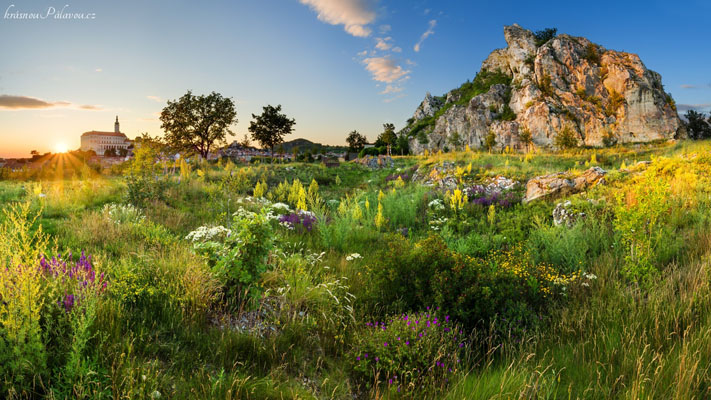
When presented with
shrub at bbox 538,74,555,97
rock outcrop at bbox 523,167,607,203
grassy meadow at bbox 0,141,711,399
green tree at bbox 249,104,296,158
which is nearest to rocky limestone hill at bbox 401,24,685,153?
shrub at bbox 538,74,555,97

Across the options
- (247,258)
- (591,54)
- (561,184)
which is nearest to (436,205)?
(561,184)

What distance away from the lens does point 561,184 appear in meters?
9.24

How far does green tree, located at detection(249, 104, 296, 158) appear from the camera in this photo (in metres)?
39.9

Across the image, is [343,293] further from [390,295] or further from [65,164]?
[65,164]

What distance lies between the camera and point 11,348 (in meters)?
2.11

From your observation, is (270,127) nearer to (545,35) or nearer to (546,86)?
(546,86)

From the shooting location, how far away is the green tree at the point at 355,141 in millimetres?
79000

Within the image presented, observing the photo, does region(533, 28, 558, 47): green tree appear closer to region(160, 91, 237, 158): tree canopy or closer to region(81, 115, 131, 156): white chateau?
region(160, 91, 237, 158): tree canopy

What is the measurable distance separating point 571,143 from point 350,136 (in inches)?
2198

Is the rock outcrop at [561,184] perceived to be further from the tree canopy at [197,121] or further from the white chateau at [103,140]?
the white chateau at [103,140]

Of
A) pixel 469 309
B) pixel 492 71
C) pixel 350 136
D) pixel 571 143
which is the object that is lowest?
pixel 469 309

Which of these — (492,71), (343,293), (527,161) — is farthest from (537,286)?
(492,71)

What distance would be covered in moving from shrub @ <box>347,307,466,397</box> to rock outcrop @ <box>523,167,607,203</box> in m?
7.81

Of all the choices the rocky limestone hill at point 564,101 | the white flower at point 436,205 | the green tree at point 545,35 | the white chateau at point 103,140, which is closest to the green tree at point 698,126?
the rocky limestone hill at point 564,101
